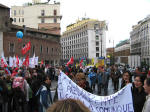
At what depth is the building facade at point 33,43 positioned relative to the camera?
42.7 meters

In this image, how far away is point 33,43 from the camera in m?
50.3

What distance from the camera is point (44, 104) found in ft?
22.9

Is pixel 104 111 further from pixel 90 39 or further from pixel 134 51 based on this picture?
pixel 134 51

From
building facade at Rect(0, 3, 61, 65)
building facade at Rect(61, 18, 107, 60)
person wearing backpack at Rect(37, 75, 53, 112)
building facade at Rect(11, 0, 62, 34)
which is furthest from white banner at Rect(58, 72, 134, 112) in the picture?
building facade at Rect(61, 18, 107, 60)

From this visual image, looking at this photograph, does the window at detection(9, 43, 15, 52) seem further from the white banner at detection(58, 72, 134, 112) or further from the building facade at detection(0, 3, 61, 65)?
the white banner at detection(58, 72, 134, 112)

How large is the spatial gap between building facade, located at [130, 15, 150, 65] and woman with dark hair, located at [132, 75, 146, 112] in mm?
85398

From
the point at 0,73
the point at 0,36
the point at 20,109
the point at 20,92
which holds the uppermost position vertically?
the point at 0,36

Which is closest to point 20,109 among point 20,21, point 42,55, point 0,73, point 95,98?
point 0,73

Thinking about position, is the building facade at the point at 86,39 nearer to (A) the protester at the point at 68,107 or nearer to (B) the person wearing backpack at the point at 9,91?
(B) the person wearing backpack at the point at 9,91

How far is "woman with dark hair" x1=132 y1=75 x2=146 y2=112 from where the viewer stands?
5.06m

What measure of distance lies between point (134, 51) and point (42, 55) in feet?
260

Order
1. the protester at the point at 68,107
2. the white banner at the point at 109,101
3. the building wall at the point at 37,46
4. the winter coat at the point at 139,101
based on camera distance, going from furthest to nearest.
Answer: the building wall at the point at 37,46 < the winter coat at the point at 139,101 < the white banner at the point at 109,101 < the protester at the point at 68,107

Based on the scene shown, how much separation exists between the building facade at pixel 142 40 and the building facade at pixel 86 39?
55.7ft

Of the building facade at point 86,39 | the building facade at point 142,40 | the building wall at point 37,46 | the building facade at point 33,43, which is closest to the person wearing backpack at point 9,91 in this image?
the building facade at point 33,43
